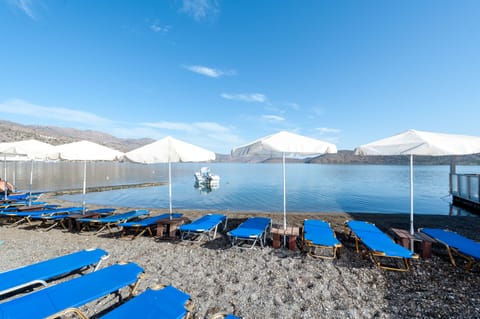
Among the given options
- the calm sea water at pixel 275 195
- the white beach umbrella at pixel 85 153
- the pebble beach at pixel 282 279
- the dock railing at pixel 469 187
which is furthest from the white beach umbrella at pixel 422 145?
the dock railing at pixel 469 187

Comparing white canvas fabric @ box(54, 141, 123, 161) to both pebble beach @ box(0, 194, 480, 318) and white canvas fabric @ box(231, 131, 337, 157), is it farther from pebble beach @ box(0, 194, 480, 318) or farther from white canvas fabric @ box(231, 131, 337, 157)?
white canvas fabric @ box(231, 131, 337, 157)

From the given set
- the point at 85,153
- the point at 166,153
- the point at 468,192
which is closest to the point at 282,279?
the point at 166,153

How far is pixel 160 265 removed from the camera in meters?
4.58

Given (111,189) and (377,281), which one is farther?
(111,189)

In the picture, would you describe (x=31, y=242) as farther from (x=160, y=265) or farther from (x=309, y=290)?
(x=309, y=290)

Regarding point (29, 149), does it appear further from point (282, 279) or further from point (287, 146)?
point (282, 279)

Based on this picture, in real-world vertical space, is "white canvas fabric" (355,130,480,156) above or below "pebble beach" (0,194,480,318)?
above

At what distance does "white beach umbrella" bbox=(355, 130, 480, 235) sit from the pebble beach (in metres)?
1.87

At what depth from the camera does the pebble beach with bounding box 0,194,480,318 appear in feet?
10.3

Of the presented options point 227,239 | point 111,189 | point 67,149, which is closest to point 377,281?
point 227,239

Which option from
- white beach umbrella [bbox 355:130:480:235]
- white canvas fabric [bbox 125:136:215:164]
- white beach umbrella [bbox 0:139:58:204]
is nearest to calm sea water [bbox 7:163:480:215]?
white beach umbrella [bbox 0:139:58:204]

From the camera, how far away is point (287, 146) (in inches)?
216

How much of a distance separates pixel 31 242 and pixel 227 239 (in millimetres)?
5376

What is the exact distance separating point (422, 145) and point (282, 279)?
13.7ft
